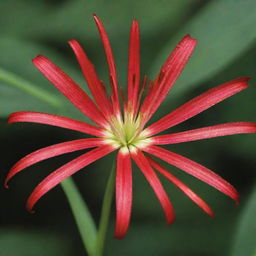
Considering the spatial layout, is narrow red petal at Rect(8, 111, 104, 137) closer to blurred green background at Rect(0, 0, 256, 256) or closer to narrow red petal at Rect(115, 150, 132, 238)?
narrow red petal at Rect(115, 150, 132, 238)

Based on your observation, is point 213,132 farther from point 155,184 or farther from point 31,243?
point 31,243

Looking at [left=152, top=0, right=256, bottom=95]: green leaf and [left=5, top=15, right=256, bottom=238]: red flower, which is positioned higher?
[left=152, top=0, right=256, bottom=95]: green leaf

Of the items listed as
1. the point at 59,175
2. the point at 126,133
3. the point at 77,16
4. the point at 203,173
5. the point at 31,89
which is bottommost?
the point at 203,173

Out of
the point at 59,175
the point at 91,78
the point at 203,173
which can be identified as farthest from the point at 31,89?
the point at 203,173

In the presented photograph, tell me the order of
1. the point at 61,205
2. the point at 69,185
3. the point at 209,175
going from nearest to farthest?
the point at 209,175
the point at 69,185
the point at 61,205

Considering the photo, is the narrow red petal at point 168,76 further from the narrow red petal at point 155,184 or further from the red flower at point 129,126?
the narrow red petal at point 155,184

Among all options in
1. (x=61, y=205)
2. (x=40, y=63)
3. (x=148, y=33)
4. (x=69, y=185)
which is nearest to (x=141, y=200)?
(x=61, y=205)

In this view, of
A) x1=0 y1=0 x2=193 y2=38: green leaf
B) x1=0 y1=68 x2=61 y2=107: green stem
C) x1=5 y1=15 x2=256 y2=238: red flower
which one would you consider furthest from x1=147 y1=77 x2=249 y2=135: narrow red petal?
x1=0 y1=0 x2=193 y2=38: green leaf

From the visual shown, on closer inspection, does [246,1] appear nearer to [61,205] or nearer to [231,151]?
[231,151]
